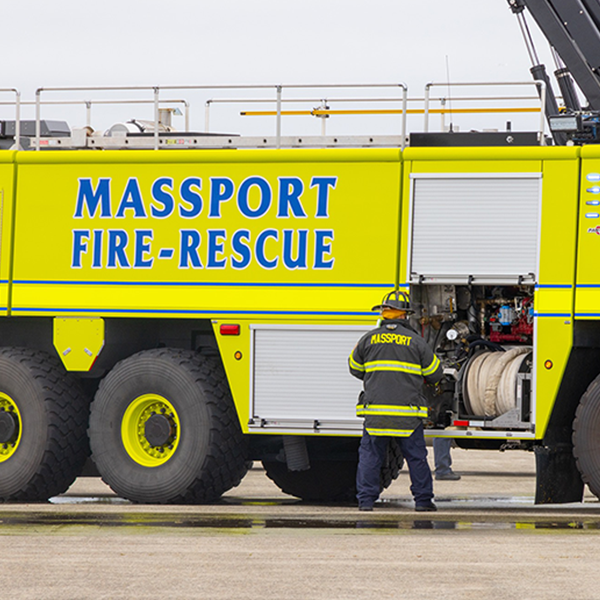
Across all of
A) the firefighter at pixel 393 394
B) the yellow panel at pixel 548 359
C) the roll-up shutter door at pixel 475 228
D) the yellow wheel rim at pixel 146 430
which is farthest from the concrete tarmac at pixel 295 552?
the roll-up shutter door at pixel 475 228

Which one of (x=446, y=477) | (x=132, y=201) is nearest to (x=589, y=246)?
(x=132, y=201)

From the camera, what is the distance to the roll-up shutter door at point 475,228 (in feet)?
34.6

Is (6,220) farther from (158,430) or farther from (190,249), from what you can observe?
(158,430)

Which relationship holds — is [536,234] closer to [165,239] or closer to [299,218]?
[299,218]

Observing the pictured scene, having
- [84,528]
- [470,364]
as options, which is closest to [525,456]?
[470,364]

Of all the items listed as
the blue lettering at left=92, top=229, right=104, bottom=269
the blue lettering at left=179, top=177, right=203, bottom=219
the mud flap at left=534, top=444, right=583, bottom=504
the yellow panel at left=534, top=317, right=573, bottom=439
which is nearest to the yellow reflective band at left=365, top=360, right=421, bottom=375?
the yellow panel at left=534, top=317, right=573, bottom=439

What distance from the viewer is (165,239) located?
36.9 ft

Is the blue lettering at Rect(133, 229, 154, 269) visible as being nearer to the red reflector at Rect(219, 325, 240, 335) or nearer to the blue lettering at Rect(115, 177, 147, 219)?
the blue lettering at Rect(115, 177, 147, 219)

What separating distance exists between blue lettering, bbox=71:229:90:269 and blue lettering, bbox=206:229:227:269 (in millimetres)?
1135

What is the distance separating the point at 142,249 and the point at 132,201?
0.45m

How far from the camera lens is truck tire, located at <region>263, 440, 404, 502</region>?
12211 mm

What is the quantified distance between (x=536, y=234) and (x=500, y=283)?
495 millimetres

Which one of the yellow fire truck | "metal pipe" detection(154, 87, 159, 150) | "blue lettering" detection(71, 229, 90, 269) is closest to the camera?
the yellow fire truck

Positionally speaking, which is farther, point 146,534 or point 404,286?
point 404,286
